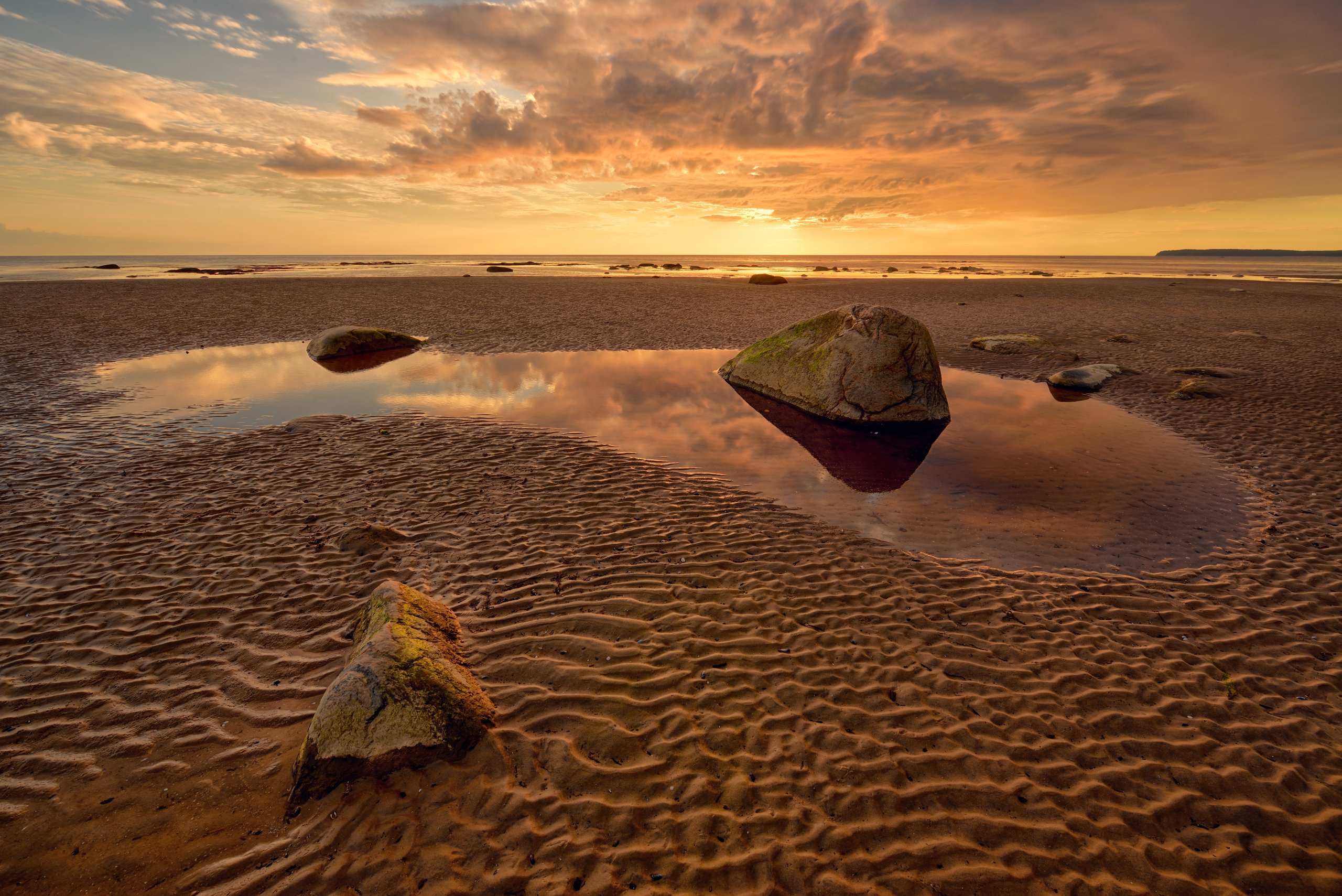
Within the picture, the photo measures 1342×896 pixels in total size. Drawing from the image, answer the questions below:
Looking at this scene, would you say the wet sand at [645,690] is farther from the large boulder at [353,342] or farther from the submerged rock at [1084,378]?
the large boulder at [353,342]

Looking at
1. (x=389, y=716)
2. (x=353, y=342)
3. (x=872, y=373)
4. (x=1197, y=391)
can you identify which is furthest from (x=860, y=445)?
(x=353, y=342)

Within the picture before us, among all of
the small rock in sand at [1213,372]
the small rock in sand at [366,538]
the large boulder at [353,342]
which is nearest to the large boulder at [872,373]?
the small rock in sand at [1213,372]

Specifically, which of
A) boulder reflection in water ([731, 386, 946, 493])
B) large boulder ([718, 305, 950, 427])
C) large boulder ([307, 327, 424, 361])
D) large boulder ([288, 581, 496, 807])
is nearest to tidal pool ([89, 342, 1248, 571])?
boulder reflection in water ([731, 386, 946, 493])

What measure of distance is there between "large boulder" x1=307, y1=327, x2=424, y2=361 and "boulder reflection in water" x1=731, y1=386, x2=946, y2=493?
50.5 feet

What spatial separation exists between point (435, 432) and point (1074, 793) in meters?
12.1

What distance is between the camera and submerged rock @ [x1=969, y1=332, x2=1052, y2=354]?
2191 centimetres

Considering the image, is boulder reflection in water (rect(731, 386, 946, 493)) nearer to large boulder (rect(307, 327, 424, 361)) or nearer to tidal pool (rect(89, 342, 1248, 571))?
tidal pool (rect(89, 342, 1248, 571))

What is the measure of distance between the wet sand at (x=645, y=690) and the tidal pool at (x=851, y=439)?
727mm

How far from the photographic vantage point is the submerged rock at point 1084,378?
1655cm

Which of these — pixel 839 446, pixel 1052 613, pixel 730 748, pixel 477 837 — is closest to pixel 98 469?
pixel 477 837

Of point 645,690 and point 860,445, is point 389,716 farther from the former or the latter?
point 860,445

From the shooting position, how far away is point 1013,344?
22156 millimetres

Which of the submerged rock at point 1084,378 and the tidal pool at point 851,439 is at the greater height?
the submerged rock at point 1084,378

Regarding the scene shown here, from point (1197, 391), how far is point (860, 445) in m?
11.2
